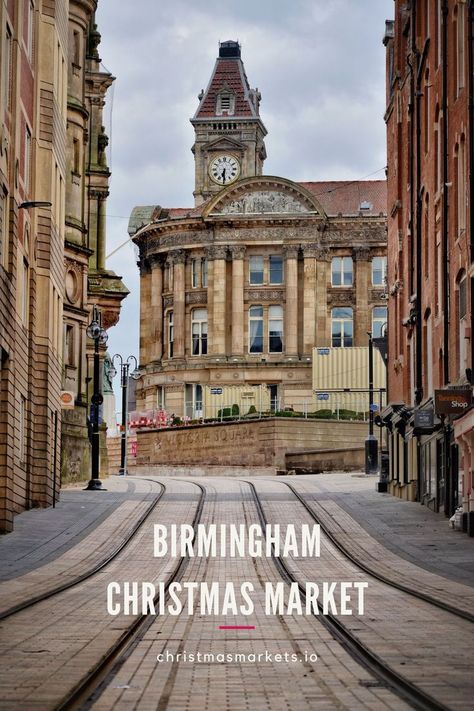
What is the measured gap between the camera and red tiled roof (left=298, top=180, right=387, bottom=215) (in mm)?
106562

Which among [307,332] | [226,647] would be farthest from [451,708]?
[307,332]

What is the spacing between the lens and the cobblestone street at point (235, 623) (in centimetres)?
1316

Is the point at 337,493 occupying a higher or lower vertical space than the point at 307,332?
lower

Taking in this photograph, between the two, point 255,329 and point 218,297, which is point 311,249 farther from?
point 218,297

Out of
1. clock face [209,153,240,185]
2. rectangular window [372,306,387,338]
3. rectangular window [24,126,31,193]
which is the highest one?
clock face [209,153,240,185]

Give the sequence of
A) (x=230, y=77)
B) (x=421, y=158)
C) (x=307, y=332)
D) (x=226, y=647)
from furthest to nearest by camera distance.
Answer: (x=230, y=77)
(x=307, y=332)
(x=421, y=158)
(x=226, y=647)

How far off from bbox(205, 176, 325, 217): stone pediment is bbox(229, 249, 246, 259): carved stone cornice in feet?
7.24

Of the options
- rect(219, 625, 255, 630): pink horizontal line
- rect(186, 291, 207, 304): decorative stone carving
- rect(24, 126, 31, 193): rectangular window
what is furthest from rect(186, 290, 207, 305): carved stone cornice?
rect(219, 625, 255, 630): pink horizontal line

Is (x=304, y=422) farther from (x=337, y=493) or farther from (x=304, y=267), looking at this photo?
(x=337, y=493)

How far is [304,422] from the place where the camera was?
3273 inches

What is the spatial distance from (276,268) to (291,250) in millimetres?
1838

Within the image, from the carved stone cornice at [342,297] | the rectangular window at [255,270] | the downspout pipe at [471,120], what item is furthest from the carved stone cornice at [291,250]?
the downspout pipe at [471,120]

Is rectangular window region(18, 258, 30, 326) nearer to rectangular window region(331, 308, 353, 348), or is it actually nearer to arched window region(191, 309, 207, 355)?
rectangular window region(331, 308, 353, 348)

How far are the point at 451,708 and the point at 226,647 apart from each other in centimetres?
497
